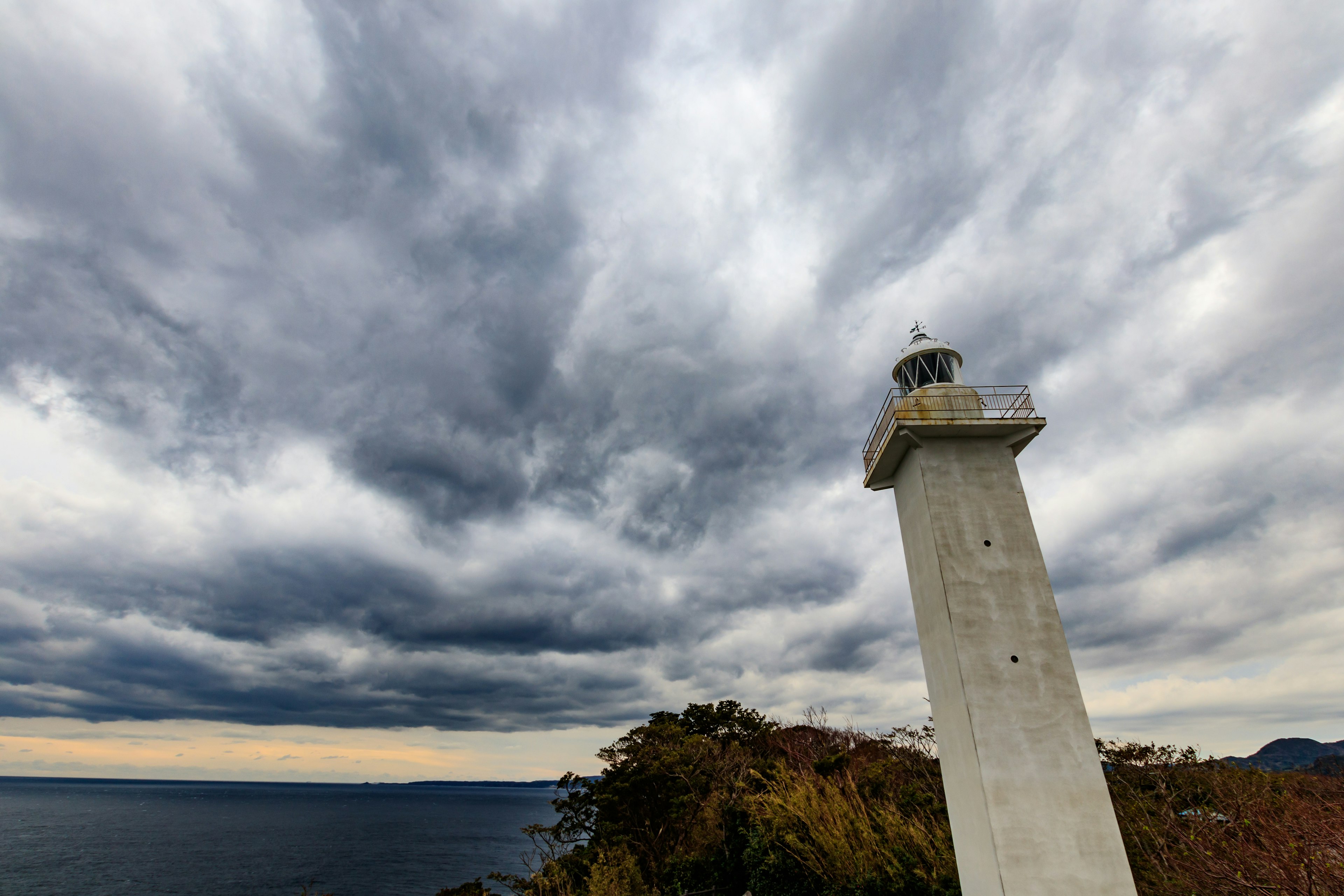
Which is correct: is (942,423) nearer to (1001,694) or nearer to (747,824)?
(1001,694)

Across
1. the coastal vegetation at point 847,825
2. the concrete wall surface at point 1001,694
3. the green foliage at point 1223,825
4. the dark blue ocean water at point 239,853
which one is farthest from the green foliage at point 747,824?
the dark blue ocean water at point 239,853

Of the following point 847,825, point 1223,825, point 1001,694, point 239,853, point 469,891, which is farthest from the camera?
point 239,853

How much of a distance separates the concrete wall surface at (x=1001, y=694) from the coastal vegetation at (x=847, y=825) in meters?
1.80

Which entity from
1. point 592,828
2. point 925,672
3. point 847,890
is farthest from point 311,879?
point 925,672

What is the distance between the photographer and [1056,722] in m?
11.7

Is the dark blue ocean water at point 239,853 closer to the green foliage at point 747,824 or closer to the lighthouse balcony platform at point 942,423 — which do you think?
the green foliage at point 747,824

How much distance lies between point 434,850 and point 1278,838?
10754cm

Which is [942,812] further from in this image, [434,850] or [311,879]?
[434,850]

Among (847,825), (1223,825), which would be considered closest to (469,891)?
(847,825)

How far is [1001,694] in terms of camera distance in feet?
39.1

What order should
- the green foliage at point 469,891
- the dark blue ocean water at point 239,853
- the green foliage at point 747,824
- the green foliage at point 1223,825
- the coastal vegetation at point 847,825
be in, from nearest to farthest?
the green foliage at point 1223,825
the coastal vegetation at point 847,825
the green foliage at point 747,824
the green foliage at point 469,891
the dark blue ocean water at point 239,853

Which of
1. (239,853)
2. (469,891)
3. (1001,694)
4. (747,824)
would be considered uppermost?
(1001,694)

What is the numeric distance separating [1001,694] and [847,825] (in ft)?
20.0

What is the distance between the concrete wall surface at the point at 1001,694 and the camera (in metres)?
11.0
